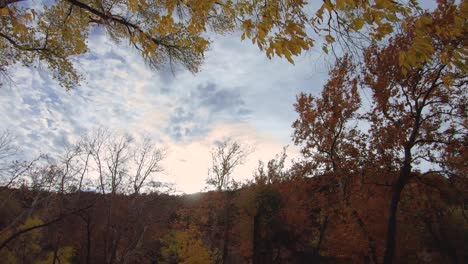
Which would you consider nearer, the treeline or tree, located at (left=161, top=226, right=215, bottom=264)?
the treeline

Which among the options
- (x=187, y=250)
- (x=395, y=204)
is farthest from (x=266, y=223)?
(x=395, y=204)

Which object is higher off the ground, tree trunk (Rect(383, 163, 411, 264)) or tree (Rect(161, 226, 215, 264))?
tree trunk (Rect(383, 163, 411, 264))

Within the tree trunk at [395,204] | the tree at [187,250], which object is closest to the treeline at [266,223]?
the tree at [187,250]

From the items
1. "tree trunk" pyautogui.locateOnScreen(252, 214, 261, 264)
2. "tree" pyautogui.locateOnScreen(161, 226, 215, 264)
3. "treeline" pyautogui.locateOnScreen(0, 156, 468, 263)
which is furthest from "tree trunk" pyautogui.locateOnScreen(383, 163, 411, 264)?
"tree" pyautogui.locateOnScreen(161, 226, 215, 264)

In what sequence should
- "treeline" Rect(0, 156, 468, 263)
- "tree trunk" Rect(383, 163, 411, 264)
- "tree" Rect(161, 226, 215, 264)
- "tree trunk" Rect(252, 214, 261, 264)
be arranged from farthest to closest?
"tree" Rect(161, 226, 215, 264) → "tree trunk" Rect(252, 214, 261, 264) → "treeline" Rect(0, 156, 468, 263) → "tree trunk" Rect(383, 163, 411, 264)

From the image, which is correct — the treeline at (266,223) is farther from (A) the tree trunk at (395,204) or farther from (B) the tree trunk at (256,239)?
(A) the tree trunk at (395,204)

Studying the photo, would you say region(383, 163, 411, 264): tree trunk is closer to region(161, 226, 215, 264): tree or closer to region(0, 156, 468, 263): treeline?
region(0, 156, 468, 263): treeline

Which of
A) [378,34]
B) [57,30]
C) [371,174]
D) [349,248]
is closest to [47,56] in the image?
[57,30]

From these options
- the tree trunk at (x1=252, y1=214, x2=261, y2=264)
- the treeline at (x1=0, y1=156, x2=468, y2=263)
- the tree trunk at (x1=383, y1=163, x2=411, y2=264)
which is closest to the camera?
the tree trunk at (x1=383, y1=163, x2=411, y2=264)

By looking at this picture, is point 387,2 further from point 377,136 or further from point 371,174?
point 371,174

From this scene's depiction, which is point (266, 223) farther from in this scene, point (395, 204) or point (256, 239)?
point (395, 204)

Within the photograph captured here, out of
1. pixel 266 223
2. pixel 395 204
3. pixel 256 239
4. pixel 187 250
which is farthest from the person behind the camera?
pixel 187 250

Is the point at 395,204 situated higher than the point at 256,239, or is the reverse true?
the point at 395,204

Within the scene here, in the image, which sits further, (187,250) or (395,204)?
(187,250)
